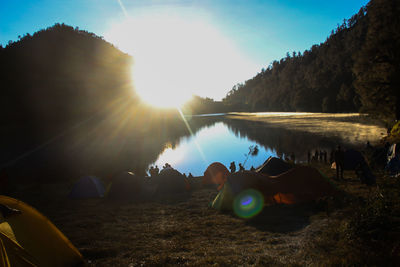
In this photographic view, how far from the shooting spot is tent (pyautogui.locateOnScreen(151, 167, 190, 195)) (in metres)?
14.6

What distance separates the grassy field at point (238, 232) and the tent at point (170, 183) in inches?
87.5

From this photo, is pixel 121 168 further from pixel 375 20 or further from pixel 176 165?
pixel 375 20

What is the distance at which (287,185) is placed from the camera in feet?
31.9

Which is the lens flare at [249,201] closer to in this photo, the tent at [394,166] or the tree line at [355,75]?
the tent at [394,166]

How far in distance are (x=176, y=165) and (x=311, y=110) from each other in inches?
3694

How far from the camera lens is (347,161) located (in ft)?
50.2

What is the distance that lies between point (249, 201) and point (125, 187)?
27.0 ft

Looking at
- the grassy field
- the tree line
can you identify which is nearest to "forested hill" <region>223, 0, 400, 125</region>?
the tree line

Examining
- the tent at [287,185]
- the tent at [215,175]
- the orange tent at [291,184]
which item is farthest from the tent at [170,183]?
the orange tent at [291,184]

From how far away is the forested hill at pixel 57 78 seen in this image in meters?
80.7

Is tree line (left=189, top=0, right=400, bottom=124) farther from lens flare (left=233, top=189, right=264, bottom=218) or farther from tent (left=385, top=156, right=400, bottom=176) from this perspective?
lens flare (left=233, top=189, right=264, bottom=218)

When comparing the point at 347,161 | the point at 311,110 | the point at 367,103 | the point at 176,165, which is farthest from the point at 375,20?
the point at 311,110

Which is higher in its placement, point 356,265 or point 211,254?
point 356,265

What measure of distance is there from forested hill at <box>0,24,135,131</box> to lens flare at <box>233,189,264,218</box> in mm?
85193
